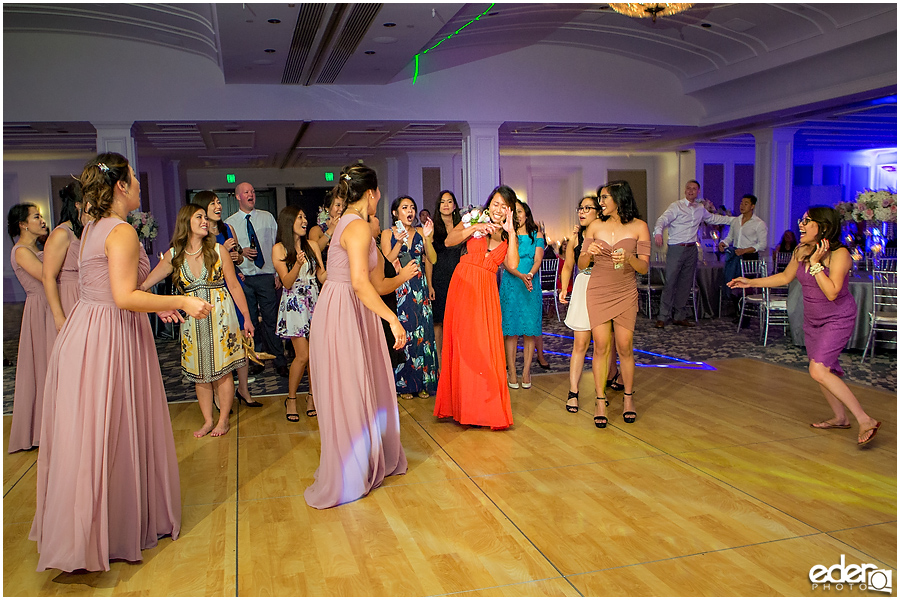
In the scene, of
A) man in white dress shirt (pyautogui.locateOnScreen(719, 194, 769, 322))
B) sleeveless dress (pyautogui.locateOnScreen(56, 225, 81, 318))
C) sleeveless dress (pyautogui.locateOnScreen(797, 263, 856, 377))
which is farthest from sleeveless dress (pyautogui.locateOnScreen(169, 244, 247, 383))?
man in white dress shirt (pyautogui.locateOnScreen(719, 194, 769, 322))

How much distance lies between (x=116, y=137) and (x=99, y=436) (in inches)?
312

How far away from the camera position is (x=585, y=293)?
16.8 feet

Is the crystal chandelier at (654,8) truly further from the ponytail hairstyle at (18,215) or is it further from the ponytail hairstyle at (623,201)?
the ponytail hairstyle at (18,215)

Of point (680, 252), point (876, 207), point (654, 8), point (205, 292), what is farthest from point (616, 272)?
point (680, 252)

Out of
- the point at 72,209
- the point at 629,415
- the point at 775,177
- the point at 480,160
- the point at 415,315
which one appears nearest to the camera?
the point at 72,209

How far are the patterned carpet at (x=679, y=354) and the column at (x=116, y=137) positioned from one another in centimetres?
273

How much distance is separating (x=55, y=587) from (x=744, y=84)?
11120 millimetres

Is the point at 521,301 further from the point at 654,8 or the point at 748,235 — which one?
the point at 748,235

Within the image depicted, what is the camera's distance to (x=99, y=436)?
2.72m

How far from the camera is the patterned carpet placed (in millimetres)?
6141

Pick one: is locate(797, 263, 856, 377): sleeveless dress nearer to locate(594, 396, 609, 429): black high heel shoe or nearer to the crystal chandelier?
locate(594, 396, 609, 429): black high heel shoe

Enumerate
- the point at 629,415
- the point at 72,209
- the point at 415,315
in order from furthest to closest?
the point at 415,315, the point at 629,415, the point at 72,209

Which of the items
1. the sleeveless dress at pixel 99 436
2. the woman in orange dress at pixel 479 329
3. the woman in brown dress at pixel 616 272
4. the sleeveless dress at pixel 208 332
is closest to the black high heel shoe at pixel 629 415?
the woman in brown dress at pixel 616 272

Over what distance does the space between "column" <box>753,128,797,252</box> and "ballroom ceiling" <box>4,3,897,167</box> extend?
37cm
